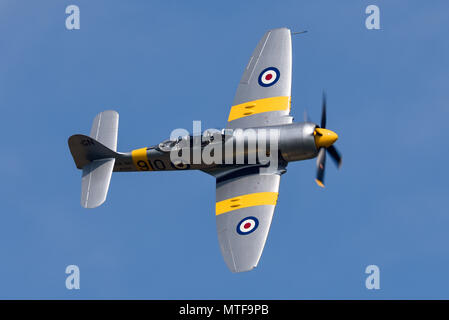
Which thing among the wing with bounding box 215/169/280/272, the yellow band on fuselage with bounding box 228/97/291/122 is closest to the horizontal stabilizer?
the wing with bounding box 215/169/280/272

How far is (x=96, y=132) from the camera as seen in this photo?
105 ft

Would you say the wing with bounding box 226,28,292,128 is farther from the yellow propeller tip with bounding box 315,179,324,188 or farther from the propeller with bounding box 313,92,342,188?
the yellow propeller tip with bounding box 315,179,324,188

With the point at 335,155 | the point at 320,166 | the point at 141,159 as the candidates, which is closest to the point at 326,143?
the point at 335,155

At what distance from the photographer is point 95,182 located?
30547 mm

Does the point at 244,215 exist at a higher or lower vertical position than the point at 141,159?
lower

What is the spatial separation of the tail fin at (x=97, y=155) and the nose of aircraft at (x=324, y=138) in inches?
283

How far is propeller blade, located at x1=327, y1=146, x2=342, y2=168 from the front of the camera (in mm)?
29203

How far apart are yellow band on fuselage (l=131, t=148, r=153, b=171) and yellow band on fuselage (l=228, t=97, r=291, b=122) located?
10.9 feet

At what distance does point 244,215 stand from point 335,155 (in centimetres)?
359

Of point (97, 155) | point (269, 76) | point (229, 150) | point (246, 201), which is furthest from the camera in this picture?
point (269, 76)

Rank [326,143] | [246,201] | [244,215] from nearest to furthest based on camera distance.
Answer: [244,215]
[326,143]
[246,201]

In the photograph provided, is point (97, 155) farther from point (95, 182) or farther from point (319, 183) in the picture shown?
point (319, 183)

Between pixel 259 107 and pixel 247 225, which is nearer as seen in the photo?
pixel 247 225

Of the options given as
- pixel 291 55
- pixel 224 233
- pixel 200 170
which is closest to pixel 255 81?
pixel 291 55
